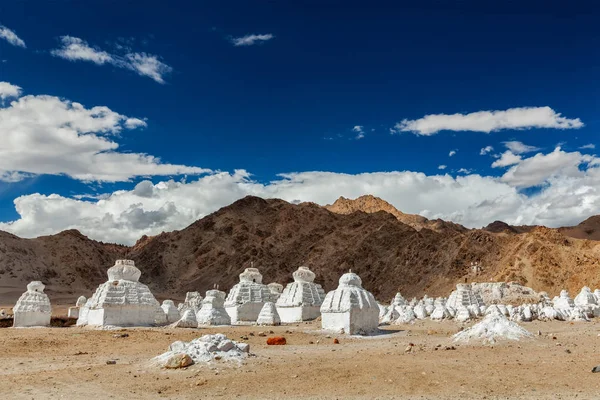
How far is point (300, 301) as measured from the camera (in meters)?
28.7

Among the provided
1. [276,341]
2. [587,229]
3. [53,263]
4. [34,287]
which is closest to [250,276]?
[34,287]

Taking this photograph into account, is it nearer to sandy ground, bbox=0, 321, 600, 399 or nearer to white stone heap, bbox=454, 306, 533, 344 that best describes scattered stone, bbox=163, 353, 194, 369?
sandy ground, bbox=0, 321, 600, 399

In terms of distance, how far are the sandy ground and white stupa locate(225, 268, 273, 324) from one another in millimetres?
11440

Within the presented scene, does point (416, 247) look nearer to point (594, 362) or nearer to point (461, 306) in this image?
point (461, 306)

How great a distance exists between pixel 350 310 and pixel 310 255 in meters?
58.6

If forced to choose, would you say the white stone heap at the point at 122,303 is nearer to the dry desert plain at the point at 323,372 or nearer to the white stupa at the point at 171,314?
the white stupa at the point at 171,314

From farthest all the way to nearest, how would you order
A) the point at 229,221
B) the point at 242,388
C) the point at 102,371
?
the point at 229,221 < the point at 102,371 < the point at 242,388

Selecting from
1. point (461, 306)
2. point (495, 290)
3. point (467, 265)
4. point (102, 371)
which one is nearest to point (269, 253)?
point (467, 265)

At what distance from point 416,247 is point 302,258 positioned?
1886 centimetres

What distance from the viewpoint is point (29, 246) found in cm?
7731

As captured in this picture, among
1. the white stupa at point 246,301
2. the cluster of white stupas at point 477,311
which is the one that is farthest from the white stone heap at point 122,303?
the cluster of white stupas at point 477,311

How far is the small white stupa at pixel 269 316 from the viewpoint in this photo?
26.8 metres

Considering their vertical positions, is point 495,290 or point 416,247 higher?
point 416,247

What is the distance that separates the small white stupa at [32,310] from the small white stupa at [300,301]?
1220 cm
